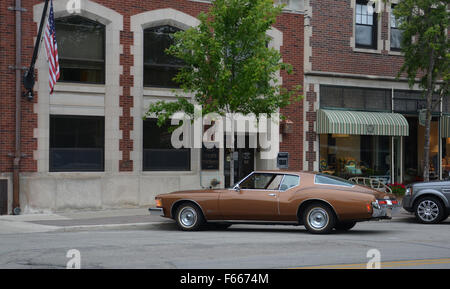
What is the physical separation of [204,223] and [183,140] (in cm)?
602

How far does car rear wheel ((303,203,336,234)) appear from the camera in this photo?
11586 mm

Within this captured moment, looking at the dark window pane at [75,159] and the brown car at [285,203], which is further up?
the dark window pane at [75,159]

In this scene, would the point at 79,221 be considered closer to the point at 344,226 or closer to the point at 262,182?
the point at 262,182

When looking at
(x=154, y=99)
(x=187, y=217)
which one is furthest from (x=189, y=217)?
(x=154, y=99)

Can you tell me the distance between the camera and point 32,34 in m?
16.4

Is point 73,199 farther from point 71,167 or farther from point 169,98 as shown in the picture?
point 169,98

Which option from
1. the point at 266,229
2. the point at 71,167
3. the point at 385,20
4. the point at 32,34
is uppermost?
the point at 385,20

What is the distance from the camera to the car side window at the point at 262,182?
12.1 m

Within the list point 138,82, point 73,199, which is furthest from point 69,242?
point 138,82

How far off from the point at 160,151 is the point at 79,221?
4441 millimetres

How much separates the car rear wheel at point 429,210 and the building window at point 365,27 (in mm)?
8318

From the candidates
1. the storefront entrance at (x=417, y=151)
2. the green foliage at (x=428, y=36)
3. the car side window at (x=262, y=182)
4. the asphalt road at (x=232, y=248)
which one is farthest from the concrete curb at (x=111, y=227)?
the storefront entrance at (x=417, y=151)

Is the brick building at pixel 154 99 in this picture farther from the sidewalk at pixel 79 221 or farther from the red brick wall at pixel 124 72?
the sidewalk at pixel 79 221

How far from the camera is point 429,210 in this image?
47.2 ft
